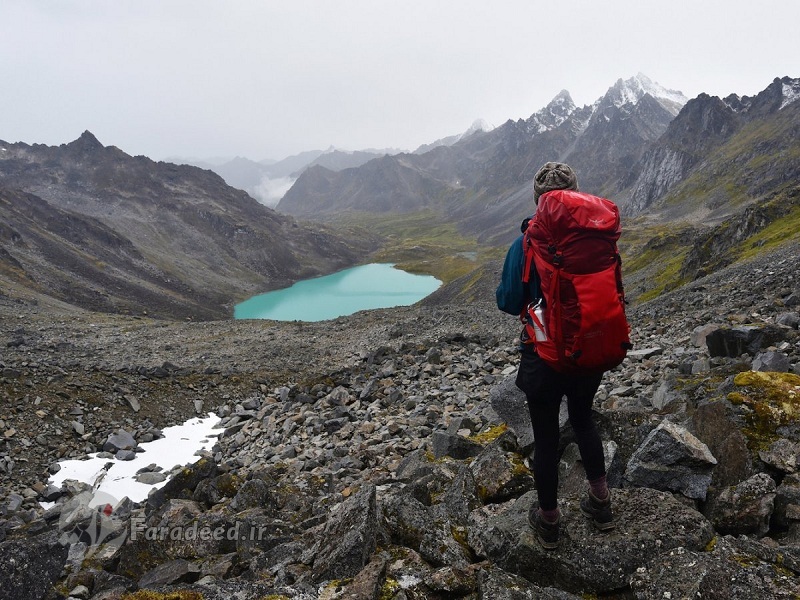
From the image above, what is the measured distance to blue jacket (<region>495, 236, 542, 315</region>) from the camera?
16.3ft

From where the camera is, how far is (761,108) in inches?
7500

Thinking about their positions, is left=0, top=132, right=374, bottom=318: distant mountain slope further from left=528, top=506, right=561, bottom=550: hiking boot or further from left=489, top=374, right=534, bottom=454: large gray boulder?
left=528, top=506, right=561, bottom=550: hiking boot

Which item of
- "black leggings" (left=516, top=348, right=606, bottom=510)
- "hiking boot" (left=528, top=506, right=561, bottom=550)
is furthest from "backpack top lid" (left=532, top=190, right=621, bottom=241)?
"hiking boot" (left=528, top=506, right=561, bottom=550)

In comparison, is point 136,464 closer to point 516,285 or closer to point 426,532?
point 426,532

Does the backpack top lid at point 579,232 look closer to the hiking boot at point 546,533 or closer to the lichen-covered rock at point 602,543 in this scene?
the hiking boot at point 546,533

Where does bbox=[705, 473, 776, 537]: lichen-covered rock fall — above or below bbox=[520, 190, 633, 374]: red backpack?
below

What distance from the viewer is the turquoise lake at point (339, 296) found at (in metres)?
98.8

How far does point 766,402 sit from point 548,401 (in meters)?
3.93

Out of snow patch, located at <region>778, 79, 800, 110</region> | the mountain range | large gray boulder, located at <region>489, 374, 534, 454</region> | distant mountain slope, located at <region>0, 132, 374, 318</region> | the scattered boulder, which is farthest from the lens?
snow patch, located at <region>778, 79, 800, 110</region>

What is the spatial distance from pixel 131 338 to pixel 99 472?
32.8 meters

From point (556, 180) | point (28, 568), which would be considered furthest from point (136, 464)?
point (556, 180)

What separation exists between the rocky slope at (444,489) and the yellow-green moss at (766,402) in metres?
0.02

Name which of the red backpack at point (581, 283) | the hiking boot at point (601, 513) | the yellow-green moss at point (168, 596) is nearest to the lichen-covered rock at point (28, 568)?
the yellow-green moss at point (168, 596)

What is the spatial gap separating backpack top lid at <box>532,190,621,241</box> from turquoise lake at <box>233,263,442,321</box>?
283ft
